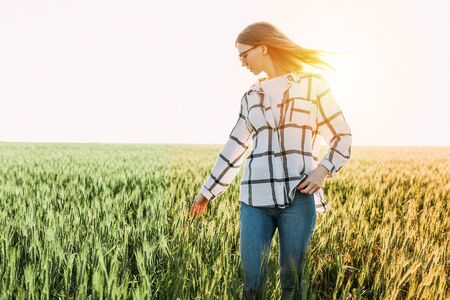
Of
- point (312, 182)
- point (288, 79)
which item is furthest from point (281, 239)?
point (288, 79)

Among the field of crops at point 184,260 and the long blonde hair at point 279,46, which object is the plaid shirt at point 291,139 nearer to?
the long blonde hair at point 279,46

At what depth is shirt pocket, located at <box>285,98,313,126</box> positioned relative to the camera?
2107 millimetres

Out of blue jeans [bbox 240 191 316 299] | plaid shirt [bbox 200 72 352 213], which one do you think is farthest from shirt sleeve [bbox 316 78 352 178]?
blue jeans [bbox 240 191 316 299]

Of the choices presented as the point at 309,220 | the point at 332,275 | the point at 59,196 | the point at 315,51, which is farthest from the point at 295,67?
the point at 59,196

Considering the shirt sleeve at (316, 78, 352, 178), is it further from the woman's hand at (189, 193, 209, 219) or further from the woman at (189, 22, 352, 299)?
the woman's hand at (189, 193, 209, 219)

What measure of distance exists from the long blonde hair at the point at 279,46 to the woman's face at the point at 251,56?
0.9 inches

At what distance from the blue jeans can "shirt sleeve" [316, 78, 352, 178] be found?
0.72ft

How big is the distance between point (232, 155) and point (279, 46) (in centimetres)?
60

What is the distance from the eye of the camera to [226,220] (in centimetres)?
388

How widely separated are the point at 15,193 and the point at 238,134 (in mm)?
4694

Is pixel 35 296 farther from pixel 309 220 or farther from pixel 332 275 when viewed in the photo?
pixel 332 275

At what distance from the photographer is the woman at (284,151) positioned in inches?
81.5

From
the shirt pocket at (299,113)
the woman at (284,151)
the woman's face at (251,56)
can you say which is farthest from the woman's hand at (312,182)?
the woman's face at (251,56)

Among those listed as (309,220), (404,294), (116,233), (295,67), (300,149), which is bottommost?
(404,294)
